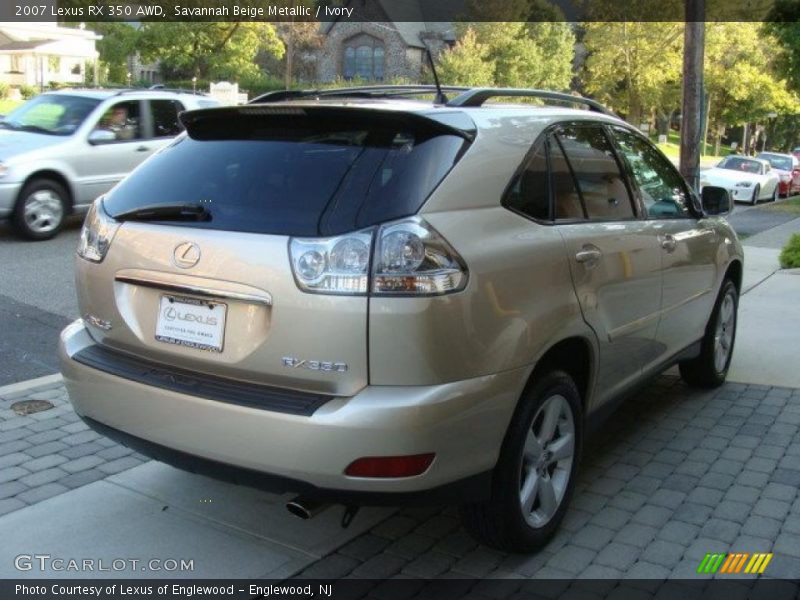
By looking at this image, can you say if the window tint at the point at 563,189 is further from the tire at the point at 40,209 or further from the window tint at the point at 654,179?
the tire at the point at 40,209

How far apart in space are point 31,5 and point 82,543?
5066 cm

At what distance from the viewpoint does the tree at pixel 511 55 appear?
5050cm

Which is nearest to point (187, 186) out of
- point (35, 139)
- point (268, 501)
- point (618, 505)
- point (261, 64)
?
point (268, 501)

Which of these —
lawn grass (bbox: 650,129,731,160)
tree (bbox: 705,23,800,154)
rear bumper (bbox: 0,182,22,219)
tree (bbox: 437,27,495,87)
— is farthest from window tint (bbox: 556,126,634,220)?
lawn grass (bbox: 650,129,731,160)

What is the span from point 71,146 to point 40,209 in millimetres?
897

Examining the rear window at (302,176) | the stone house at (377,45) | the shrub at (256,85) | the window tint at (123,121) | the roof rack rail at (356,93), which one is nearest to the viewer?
the rear window at (302,176)

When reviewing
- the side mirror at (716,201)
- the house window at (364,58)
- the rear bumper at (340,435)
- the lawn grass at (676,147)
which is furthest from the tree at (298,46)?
the rear bumper at (340,435)

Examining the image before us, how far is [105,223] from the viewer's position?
11.5 feet

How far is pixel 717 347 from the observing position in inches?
230

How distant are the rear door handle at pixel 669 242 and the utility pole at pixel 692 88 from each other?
7420mm

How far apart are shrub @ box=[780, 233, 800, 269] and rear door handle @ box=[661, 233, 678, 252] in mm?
7289

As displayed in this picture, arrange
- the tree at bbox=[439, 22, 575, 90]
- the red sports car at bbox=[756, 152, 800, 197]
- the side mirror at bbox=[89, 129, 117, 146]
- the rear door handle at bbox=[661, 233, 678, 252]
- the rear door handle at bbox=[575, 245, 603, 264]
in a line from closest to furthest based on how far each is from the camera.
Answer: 1. the rear door handle at bbox=[575, 245, 603, 264]
2. the rear door handle at bbox=[661, 233, 678, 252]
3. the side mirror at bbox=[89, 129, 117, 146]
4. the red sports car at bbox=[756, 152, 800, 197]
5. the tree at bbox=[439, 22, 575, 90]

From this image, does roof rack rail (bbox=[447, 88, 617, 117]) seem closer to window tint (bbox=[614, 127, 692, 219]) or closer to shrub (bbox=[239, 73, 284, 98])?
window tint (bbox=[614, 127, 692, 219])

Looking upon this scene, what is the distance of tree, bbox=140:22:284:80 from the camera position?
43469 millimetres
